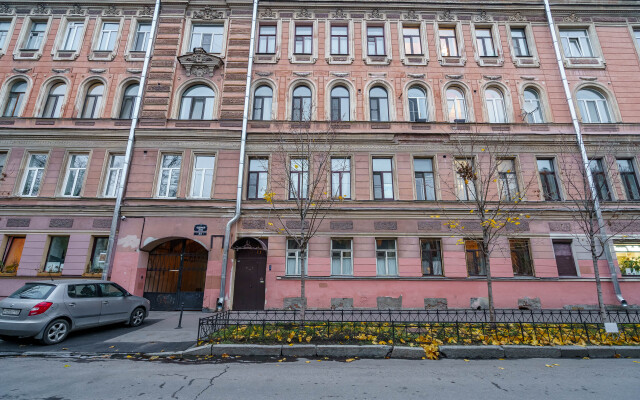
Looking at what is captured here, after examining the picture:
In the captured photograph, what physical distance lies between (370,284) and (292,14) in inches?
626

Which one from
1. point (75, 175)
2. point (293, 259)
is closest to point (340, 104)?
point (293, 259)

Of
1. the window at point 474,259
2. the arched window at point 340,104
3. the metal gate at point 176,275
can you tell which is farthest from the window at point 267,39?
the window at point 474,259

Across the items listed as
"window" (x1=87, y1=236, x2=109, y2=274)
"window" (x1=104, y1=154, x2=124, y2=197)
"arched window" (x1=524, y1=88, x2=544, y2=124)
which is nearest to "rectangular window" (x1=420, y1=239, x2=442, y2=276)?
"arched window" (x1=524, y1=88, x2=544, y2=124)

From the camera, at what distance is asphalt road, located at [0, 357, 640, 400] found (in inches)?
180

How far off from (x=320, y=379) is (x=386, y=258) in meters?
8.88

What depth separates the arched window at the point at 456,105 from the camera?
51.0ft

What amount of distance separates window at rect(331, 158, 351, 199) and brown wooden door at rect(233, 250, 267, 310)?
464cm

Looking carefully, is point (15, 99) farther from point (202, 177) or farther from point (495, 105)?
point (495, 105)

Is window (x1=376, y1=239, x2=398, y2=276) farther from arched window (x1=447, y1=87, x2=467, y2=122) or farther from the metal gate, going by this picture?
the metal gate

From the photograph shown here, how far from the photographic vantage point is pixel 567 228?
13.4m

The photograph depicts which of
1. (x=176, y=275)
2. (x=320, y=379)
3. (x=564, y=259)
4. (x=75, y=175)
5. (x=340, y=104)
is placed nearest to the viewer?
(x=320, y=379)

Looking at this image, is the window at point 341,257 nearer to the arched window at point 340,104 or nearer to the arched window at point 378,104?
the arched window at point 340,104

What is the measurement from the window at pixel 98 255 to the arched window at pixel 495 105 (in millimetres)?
20215

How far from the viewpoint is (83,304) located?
8.17 m
